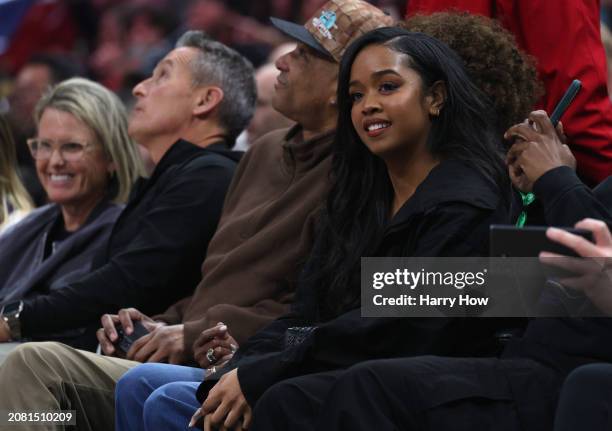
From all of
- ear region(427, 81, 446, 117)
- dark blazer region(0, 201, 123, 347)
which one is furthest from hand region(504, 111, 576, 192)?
dark blazer region(0, 201, 123, 347)

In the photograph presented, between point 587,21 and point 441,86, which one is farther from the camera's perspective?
point 587,21

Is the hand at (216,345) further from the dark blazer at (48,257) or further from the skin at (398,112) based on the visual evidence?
the dark blazer at (48,257)

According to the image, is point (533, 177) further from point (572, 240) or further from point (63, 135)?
point (63, 135)

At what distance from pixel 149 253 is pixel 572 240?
7.33 ft

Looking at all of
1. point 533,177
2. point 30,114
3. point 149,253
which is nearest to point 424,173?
point 533,177

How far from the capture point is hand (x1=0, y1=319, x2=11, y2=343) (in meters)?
5.02

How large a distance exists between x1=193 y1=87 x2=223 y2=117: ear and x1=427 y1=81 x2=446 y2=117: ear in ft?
5.74

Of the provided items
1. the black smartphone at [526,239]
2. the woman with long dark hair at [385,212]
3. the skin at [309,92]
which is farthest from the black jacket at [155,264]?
the black smartphone at [526,239]

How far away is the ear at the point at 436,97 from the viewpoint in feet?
12.6

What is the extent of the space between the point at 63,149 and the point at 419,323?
106 inches

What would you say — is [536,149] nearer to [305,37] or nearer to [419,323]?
[419,323]

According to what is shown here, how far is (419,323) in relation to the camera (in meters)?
3.47

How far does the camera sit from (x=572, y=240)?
2.98m

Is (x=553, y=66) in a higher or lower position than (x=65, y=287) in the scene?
higher
